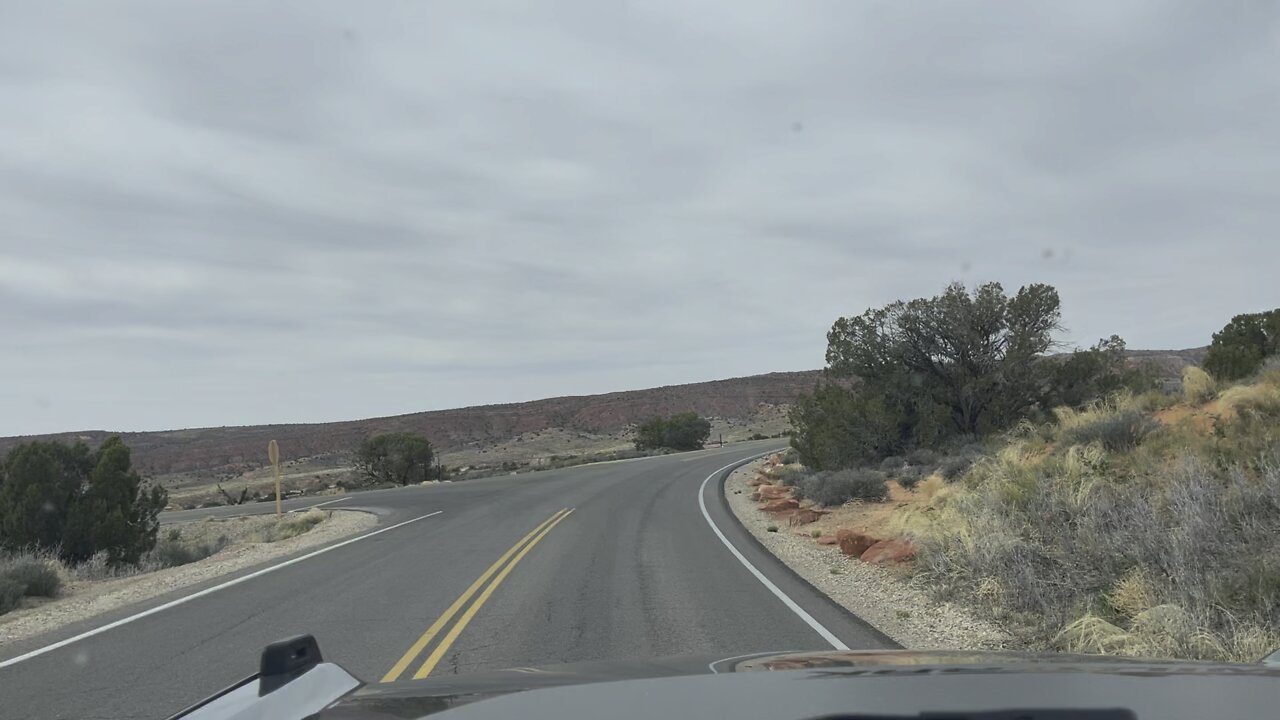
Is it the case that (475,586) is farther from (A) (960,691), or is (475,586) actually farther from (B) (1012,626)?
(A) (960,691)

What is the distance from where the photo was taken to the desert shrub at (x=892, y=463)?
25.1 m

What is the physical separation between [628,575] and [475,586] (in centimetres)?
219

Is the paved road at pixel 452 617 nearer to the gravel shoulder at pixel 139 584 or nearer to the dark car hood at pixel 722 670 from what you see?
the gravel shoulder at pixel 139 584

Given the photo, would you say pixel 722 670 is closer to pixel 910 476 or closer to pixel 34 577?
pixel 34 577

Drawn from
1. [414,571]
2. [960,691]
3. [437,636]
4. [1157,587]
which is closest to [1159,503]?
[1157,587]

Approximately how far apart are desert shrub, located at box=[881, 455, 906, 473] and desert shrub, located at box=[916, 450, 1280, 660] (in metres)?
12.4

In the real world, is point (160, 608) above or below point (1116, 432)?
below

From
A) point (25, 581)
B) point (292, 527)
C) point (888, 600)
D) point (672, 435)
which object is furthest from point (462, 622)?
point (672, 435)

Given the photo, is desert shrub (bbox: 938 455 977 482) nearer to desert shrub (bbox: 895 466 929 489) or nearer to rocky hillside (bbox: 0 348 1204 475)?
desert shrub (bbox: 895 466 929 489)

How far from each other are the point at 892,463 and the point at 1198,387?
27.7ft

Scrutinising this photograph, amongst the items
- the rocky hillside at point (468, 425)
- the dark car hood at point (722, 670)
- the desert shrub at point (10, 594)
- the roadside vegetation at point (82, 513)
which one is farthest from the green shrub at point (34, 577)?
the rocky hillside at point (468, 425)

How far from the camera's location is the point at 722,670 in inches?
113

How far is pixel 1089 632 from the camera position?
769 centimetres

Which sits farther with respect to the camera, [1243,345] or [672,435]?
[672,435]
